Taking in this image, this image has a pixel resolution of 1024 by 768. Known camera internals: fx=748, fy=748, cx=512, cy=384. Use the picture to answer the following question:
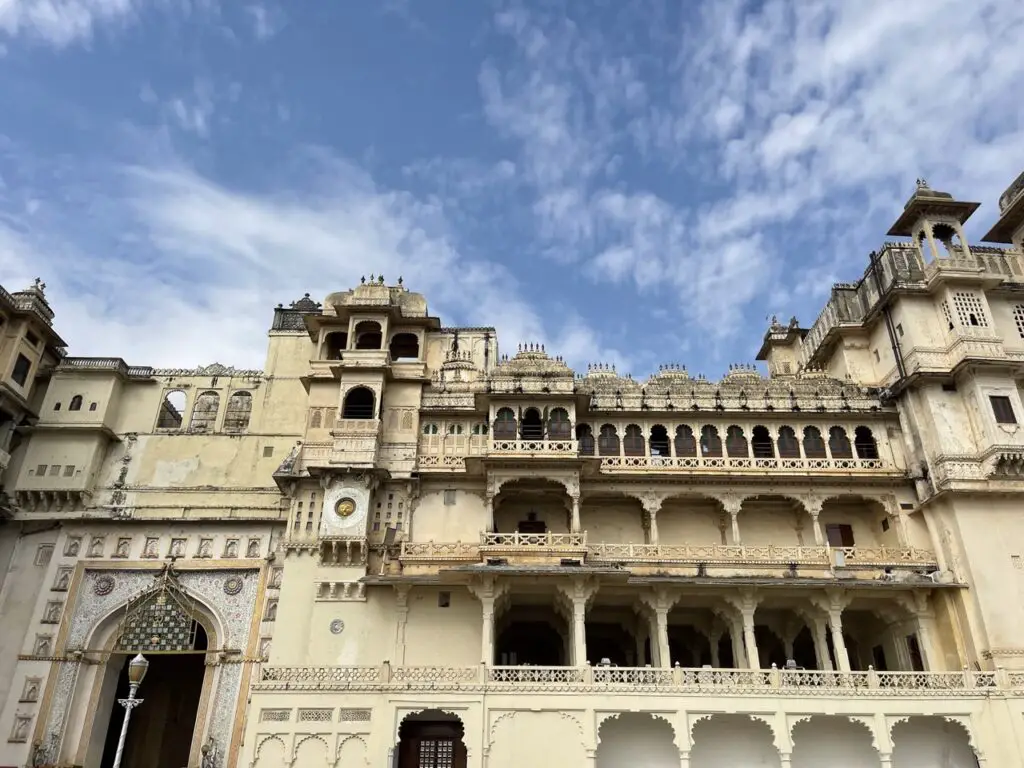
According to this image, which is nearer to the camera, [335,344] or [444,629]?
[444,629]

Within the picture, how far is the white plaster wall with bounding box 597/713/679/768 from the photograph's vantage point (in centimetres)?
2389

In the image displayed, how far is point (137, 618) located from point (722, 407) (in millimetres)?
25415

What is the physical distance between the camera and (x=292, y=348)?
35.3 meters

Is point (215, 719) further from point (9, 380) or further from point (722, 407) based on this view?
point (722, 407)

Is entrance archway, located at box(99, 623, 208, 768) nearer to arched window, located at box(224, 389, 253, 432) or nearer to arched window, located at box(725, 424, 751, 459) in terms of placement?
arched window, located at box(224, 389, 253, 432)

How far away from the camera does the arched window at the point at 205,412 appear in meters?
33.8

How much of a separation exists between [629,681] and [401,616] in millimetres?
8491

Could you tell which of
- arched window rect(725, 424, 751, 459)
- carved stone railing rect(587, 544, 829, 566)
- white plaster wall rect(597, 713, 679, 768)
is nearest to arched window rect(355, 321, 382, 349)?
carved stone railing rect(587, 544, 829, 566)

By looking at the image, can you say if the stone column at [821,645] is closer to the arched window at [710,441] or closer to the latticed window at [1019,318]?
the arched window at [710,441]

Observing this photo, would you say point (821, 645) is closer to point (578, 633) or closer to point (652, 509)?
point (652, 509)

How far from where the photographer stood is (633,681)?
24.2 meters

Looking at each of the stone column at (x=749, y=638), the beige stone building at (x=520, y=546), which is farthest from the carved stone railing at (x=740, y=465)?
the stone column at (x=749, y=638)

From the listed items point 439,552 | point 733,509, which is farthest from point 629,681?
point 733,509

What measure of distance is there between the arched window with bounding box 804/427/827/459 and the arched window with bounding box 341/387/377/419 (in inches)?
712
